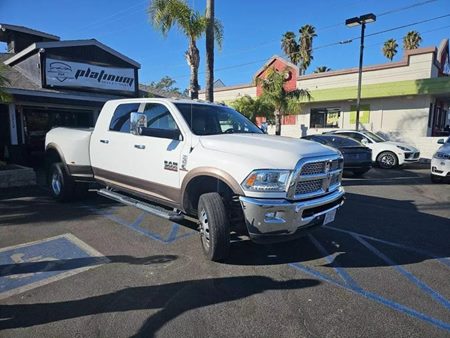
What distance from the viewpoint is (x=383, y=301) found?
3.43 meters

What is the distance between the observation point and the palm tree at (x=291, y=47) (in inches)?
1519

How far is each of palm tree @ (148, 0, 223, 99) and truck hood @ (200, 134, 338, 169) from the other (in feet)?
22.1

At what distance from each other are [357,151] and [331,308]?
9418mm

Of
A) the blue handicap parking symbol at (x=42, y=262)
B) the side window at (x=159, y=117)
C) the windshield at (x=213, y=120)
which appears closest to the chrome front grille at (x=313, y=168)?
the windshield at (x=213, y=120)

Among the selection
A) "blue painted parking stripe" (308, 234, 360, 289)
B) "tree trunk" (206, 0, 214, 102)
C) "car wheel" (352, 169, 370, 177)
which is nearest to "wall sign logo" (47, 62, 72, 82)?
"tree trunk" (206, 0, 214, 102)

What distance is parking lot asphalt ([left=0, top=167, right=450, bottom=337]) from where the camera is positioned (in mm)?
3004

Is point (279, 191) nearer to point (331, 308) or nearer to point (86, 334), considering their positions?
point (331, 308)

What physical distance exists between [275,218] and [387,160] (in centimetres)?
1256

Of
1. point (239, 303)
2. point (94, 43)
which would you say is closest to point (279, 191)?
point (239, 303)

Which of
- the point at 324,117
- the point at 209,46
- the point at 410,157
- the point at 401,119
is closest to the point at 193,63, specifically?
the point at 209,46

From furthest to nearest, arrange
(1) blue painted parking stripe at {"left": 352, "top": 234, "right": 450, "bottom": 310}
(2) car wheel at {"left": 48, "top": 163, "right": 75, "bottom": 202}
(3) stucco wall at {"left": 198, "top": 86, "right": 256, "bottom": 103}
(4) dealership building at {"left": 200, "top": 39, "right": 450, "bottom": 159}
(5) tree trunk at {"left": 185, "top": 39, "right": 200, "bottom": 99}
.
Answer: (3) stucco wall at {"left": 198, "top": 86, "right": 256, "bottom": 103}, (4) dealership building at {"left": 200, "top": 39, "right": 450, "bottom": 159}, (5) tree trunk at {"left": 185, "top": 39, "right": 200, "bottom": 99}, (2) car wheel at {"left": 48, "top": 163, "right": 75, "bottom": 202}, (1) blue painted parking stripe at {"left": 352, "top": 234, "right": 450, "bottom": 310}

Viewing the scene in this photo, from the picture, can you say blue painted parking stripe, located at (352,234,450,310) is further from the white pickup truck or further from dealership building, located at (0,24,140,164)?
dealership building, located at (0,24,140,164)

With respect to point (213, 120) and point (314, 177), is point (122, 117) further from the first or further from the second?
point (314, 177)

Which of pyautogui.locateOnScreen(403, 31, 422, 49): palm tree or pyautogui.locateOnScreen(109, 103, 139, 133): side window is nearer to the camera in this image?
pyautogui.locateOnScreen(109, 103, 139, 133): side window
